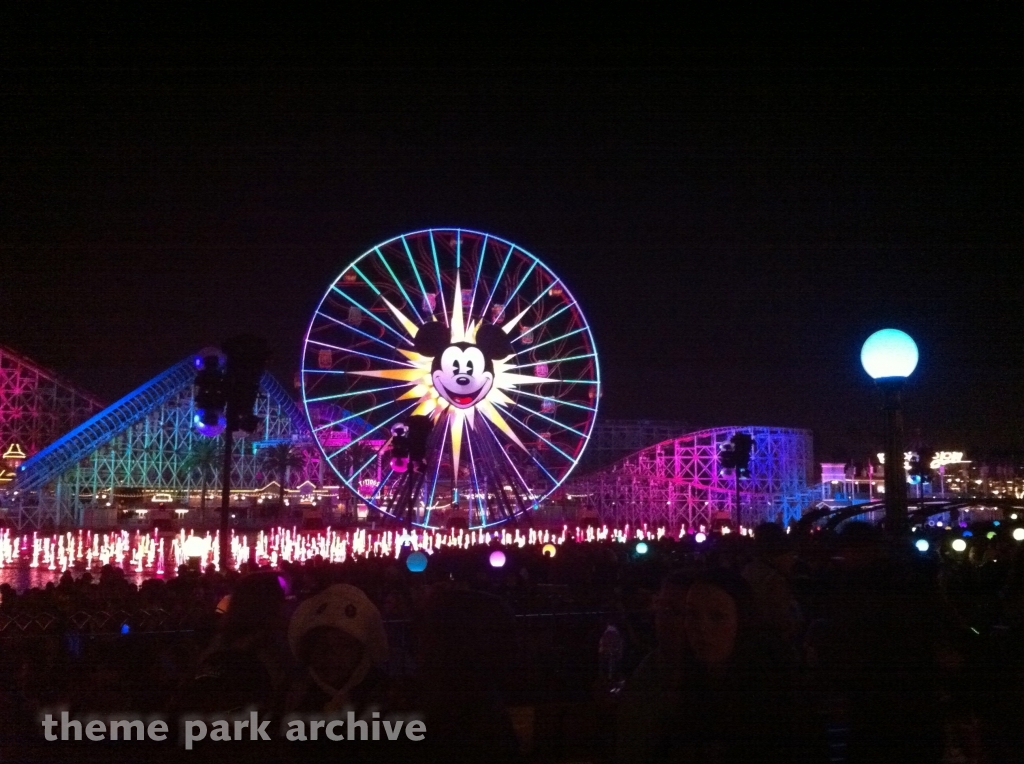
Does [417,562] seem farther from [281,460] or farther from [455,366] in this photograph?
[281,460]

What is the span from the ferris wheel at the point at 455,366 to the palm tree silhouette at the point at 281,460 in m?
22.1

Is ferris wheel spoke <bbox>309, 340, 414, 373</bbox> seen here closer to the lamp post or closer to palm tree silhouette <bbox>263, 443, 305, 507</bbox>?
Result: the lamp post

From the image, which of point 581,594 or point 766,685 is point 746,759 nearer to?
point 766,685

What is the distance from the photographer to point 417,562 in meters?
10.9

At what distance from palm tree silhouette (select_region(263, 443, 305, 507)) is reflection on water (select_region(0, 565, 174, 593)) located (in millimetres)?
22524

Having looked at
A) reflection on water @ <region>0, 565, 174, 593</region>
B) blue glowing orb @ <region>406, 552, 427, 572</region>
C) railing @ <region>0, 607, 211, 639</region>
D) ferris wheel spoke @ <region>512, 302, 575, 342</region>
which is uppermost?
ferris wheel spoke @ <region>512, 302, 575, 342</region>

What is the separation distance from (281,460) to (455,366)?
26.5m

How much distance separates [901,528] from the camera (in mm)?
4090

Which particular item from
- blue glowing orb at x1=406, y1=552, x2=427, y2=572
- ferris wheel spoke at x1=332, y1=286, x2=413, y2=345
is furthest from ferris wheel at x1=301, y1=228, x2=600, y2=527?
blue glowing orb at x1=406, y1=552, x2=427, y2=572

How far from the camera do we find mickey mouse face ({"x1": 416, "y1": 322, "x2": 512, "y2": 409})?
23.8m

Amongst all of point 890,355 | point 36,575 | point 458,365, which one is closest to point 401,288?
point 458,365

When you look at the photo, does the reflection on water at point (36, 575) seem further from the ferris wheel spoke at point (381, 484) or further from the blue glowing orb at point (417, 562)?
the blue glowing orb at point (417, 562)

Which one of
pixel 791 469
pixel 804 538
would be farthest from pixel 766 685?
pixel 791 469

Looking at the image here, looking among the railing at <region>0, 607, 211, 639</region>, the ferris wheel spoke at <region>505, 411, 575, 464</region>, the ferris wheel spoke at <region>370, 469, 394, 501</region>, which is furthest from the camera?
the ferris wheel spoke at <region>505, 411, 575, 464</region>
